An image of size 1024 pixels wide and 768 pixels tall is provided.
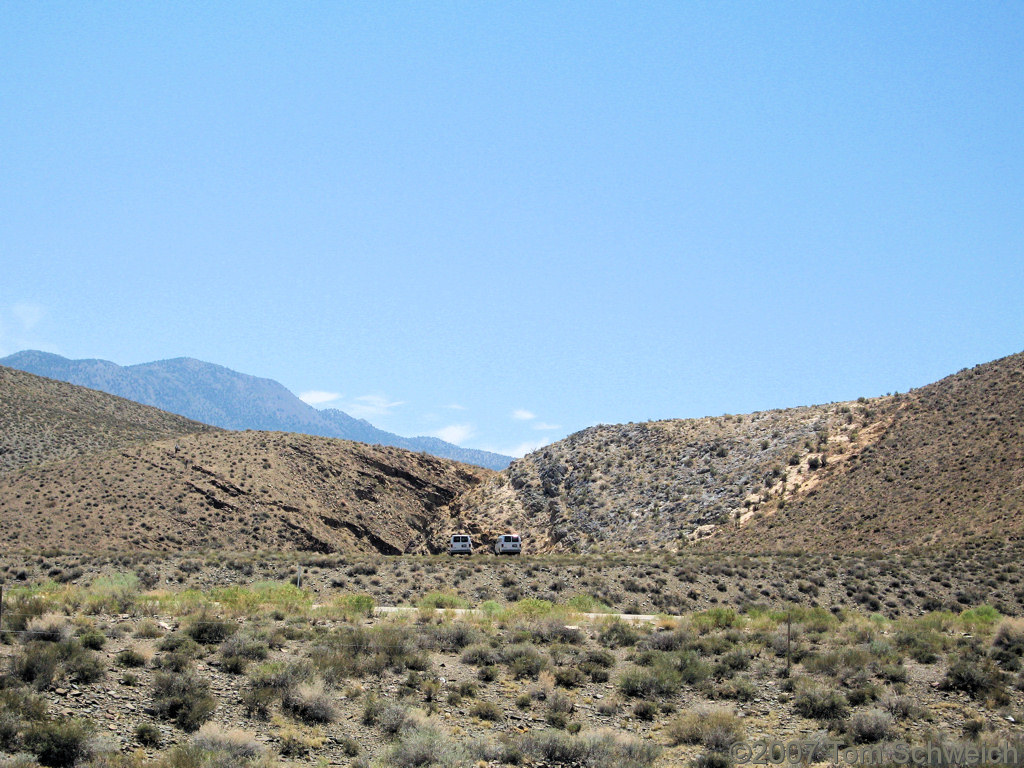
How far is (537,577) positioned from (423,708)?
822 inches

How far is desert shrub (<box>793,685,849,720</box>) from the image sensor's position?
53.9 ft

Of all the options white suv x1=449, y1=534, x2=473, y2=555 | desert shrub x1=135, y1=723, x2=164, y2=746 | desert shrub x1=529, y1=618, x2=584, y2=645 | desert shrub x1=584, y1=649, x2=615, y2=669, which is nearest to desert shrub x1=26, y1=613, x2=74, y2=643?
desert shrub x1=135, y1=723, x2=164, y2=746

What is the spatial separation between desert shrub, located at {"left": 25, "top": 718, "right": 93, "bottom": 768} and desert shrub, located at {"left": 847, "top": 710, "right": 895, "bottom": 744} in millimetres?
12580

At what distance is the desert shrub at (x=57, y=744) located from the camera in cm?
1218

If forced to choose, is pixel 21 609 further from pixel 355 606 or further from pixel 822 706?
pixel 822 706

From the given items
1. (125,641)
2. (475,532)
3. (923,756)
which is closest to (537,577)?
(125,641)

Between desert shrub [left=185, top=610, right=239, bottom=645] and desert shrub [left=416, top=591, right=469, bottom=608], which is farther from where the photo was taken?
desert shrub [left=416, top=591, right=469, bottom=608]

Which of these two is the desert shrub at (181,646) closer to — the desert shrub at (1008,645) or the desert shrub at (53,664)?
the desert shrub at (53,664)

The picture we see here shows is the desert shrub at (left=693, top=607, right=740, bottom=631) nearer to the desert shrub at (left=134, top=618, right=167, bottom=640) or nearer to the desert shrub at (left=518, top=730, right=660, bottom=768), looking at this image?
the desert shrub at (left=518, top=730, right=660, bottom=768)

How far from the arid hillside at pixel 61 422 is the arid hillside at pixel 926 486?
60.0 meters

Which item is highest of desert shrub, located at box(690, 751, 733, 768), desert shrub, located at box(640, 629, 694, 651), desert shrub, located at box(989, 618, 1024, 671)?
desert shrub, located at box(989, 618, 1024, 671)

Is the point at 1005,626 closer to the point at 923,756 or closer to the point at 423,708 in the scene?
the point at 923,756

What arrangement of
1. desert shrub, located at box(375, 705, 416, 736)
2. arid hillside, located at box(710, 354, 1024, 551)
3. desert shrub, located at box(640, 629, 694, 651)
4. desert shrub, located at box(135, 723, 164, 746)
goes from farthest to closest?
arid hillside, located at box(710, 354, 1024, 551)
desert shrub, located at box(640, 629, 694, 651)
desert shrub, located at box(375, 705, 416, 736)
desert shrub, located at box(135, 723, 164, 746)

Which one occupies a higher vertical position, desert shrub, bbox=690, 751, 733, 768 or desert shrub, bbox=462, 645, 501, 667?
desert shrub, bbox=462, 645, 501, 667
